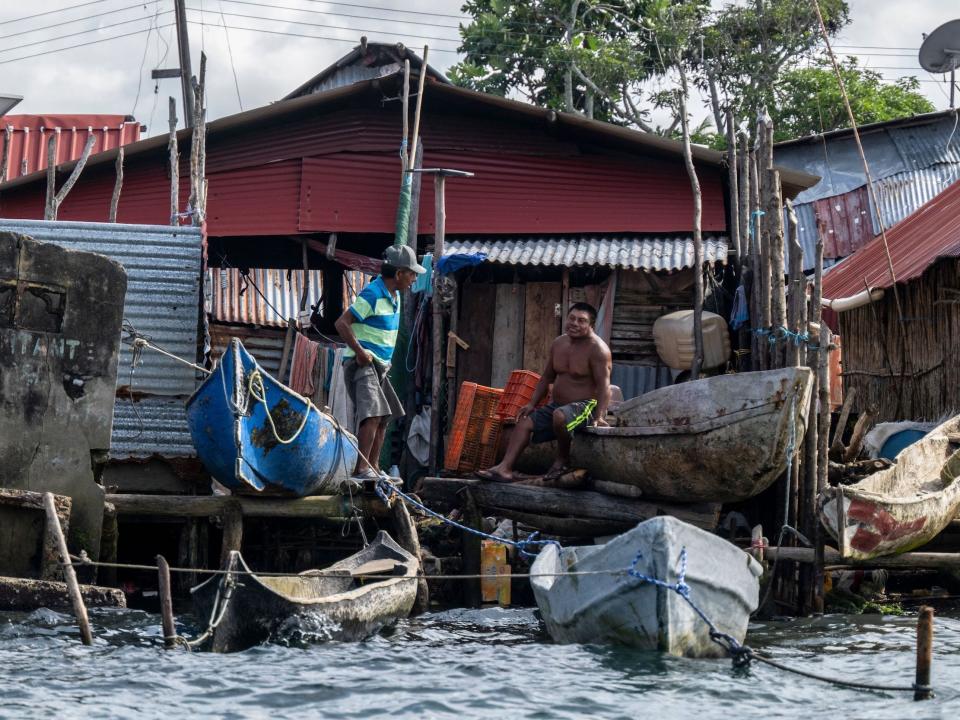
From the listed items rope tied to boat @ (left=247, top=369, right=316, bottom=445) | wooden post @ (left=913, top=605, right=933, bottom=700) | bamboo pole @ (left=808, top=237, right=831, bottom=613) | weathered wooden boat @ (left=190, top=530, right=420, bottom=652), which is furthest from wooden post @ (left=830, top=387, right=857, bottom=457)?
rope tied to boat @ (left=247, top=369, right=316, bottom=445)

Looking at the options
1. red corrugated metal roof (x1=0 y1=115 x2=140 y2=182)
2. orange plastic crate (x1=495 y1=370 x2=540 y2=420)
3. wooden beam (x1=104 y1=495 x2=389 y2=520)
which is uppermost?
red corrugated metal roof (x1=0 y1=115 x2=140 y2=182)

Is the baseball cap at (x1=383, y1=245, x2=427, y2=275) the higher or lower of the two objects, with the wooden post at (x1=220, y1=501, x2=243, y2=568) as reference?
higher

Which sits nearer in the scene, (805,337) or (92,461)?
(92,461)

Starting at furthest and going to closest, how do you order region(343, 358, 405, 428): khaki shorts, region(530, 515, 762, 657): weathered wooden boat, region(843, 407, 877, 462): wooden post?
region(843, 407, 877, 462): wooden post
region(343, 358, 405, 428): khaki shorts
region(530, 515, 762, 657): weathered wooden boat

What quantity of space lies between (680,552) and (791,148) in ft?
51.8

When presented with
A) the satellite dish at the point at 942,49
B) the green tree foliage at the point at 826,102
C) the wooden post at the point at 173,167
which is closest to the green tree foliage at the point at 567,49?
the green tree foliage at the point at 826,102

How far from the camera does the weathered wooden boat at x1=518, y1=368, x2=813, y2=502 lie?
32.6 ft

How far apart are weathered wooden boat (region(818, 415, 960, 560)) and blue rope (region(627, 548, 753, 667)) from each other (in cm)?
200

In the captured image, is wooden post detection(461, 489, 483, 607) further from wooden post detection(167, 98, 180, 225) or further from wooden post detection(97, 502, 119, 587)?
wooden post detection(167, 98, 180, 225)

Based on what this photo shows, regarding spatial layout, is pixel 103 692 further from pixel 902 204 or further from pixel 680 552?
pixel 902 204

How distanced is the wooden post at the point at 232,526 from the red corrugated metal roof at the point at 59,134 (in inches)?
495

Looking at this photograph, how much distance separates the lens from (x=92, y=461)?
963 cm

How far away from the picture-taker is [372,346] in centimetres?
1085

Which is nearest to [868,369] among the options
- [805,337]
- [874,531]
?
[805,337]
